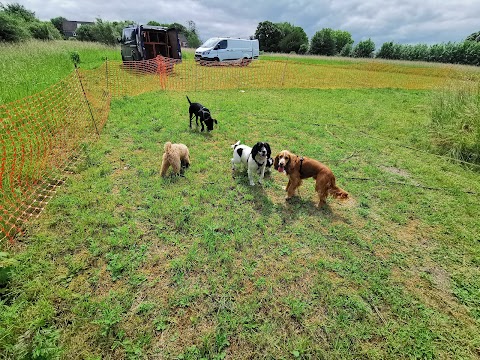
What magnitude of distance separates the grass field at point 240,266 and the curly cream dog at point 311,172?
37 centimetres

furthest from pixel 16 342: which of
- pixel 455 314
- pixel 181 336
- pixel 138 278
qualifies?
pixel 455 314

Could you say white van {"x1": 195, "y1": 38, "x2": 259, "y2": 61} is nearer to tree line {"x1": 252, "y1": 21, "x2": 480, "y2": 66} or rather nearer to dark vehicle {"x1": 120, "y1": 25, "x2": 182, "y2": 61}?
dark vehicle {"x1": 120, "y1": 25, "x2": 182, "y2": 61}

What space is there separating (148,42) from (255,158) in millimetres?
14144

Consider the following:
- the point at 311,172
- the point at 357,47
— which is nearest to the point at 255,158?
the point at 311,172

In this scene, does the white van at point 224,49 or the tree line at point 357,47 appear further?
the tree line at point 357,47

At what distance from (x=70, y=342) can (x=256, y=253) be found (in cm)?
207

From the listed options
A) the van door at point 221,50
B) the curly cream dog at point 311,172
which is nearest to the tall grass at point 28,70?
the curly cream dog at point 311,172

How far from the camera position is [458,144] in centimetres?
592

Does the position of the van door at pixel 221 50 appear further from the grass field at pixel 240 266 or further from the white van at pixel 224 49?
the grass field at pixel 240 266

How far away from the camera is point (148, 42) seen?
46.0 feet

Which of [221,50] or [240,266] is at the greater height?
[221,50]

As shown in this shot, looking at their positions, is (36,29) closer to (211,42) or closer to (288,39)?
(211,42)

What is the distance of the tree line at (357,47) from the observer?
40.9m

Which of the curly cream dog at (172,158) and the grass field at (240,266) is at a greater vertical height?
the curly cream dog at (172,158)
